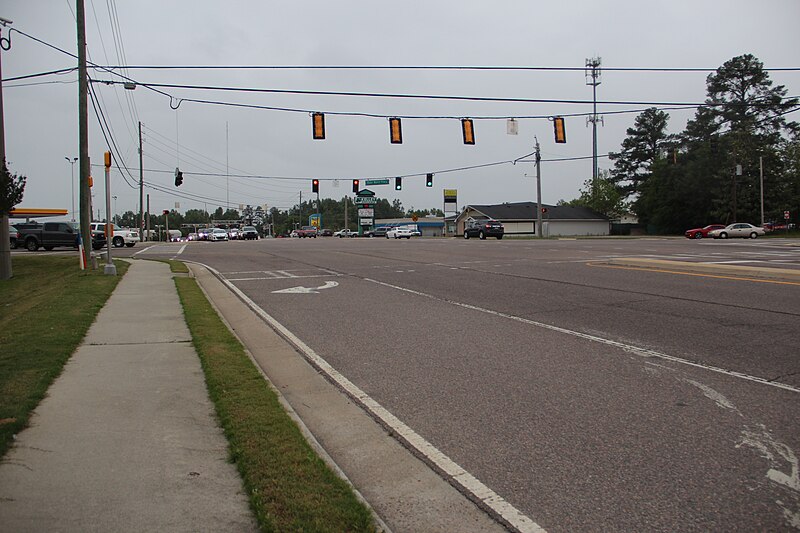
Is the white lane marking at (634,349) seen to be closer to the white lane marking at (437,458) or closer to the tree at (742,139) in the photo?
the white lane marking at (437,458)

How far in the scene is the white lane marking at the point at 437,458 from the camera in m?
3.42

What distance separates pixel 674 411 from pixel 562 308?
5.44m

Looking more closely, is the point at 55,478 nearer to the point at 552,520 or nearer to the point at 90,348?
the point at 552,520

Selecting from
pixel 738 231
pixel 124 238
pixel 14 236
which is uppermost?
pixel 14 236

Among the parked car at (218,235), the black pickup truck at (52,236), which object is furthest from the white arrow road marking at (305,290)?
the parked car at (218,235)

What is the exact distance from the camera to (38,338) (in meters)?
8.06

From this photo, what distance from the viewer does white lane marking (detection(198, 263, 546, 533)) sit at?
3.42m

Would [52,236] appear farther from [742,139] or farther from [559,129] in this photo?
[742,139]

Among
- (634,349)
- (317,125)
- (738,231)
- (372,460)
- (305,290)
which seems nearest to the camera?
(372,460)

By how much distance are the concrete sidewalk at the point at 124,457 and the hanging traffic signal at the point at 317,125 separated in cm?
2139

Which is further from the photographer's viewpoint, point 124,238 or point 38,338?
point 124,238

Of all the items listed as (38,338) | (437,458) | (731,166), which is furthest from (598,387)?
(731,166)

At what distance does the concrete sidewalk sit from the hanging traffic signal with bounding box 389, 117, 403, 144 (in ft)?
75.7

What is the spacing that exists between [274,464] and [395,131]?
26412 mm
